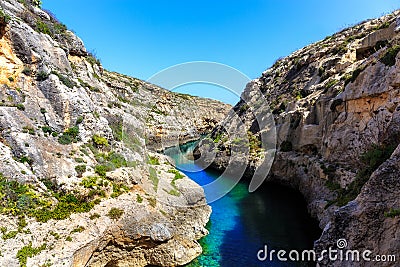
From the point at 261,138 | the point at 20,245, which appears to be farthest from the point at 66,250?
the point at 261,138

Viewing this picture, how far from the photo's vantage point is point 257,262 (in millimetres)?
16750

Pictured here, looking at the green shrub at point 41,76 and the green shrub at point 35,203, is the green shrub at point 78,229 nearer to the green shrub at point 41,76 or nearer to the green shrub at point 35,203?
the green shrub at point 35,203

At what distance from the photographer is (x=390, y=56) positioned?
64.4 ft

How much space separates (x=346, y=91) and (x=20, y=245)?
27.2m

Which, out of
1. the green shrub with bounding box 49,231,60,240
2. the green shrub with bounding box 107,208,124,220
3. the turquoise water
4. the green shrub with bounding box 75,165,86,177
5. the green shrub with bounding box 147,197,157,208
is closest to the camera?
the green shrub with bounding box 49,231,60,240

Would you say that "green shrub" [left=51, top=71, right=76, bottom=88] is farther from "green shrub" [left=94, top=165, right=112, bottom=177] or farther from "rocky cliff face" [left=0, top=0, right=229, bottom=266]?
"green shrub" [left=94, top=165, right=112, bottom=177]

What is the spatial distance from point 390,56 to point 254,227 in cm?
1728

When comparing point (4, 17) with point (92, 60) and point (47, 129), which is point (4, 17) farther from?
point (92, 60)

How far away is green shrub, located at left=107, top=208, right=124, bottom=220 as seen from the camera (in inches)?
595

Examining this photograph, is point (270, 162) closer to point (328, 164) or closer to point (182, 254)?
point (328, 164)

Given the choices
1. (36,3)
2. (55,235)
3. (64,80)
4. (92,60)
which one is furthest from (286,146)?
(36,3)

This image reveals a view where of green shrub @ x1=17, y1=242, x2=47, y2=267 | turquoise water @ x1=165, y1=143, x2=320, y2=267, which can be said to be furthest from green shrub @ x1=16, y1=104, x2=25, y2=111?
turquoise water @ x1=165, y1=143, x2=320, y2=267

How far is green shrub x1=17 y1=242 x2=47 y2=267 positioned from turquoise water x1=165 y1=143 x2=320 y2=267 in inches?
342

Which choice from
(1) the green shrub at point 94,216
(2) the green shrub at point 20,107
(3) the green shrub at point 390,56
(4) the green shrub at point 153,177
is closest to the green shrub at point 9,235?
(1) the green shrub at point 94,216
